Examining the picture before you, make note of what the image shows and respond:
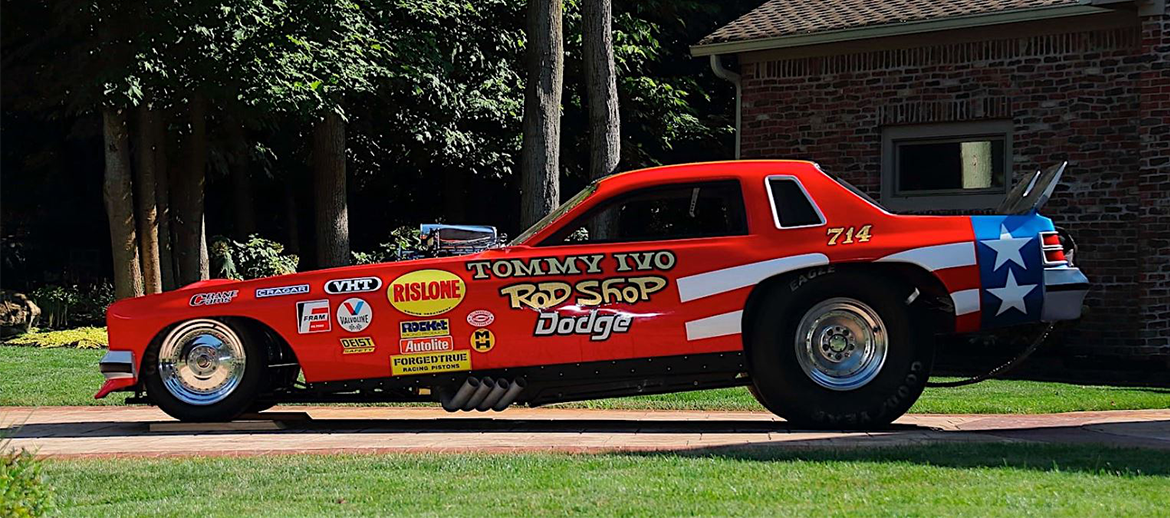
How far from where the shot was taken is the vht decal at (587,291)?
30.8ft

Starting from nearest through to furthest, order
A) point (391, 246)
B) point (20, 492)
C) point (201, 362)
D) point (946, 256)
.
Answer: point (20, 492)
point (946, 256)
point (201, 362)
point (391, 246)

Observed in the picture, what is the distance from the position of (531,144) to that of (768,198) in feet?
22.9

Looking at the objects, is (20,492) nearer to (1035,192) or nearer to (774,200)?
(774,200)

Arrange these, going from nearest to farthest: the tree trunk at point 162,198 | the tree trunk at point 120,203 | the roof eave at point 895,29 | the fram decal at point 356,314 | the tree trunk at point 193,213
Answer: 1. the fram decal at point 356,314
2. the roof eave at point 895,29
3. the tree trunk at point 120,203
4. the tree trunk at point 162,198
5. the tree trunk at point 193,213

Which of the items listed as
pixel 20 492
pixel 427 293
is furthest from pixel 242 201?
pixel 20 492

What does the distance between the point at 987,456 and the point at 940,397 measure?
14.0 feet

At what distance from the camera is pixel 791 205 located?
951cm

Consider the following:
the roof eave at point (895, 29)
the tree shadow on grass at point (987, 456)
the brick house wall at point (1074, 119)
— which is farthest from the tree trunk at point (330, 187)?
the tree shadow on grass at point (987, 456)

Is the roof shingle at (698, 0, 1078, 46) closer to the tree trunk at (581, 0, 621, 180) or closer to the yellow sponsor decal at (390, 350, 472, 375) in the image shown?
the tree trunk at (581, 0, 621, 180)

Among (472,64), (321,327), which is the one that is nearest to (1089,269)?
(321,327)

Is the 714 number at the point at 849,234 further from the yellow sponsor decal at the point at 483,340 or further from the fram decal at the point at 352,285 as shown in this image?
the fram decal at the point at 352,285

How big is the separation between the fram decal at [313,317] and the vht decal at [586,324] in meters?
1.37

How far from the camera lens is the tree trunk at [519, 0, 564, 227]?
52.4 feet

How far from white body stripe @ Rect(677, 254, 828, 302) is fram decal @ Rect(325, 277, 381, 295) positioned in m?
1.97
